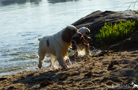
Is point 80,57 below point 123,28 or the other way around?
below

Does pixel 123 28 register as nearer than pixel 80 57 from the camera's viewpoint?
No

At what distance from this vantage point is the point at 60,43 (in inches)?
265

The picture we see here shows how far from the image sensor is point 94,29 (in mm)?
11164

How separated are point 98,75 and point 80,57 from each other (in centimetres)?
332

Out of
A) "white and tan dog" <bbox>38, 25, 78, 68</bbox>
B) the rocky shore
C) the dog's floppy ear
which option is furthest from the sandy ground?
the dog's floppy ear

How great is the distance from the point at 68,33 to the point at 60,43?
46 cm

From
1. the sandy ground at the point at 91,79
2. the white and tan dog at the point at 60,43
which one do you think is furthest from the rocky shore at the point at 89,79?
the white and tan dog at the point at 60,43

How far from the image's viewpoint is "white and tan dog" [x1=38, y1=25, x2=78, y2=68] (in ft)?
21.3

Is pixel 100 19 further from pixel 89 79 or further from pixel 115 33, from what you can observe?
pixel 89 79

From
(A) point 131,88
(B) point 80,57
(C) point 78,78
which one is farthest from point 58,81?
(B) point 80,57

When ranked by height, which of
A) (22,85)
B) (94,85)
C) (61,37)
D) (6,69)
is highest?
(61,37)

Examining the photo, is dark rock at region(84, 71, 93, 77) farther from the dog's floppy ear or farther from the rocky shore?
the dog's floppy ear

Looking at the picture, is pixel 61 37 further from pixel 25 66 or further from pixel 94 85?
pixel 25 66

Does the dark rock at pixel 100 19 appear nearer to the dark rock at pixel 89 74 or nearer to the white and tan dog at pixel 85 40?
the white and tan dog at pixel 85 40
